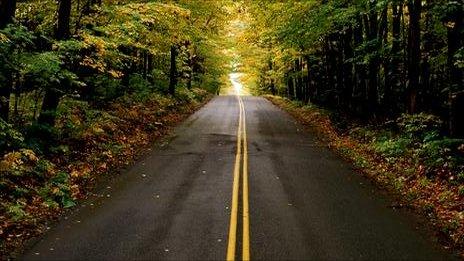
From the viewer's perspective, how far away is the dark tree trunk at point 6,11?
39.9 feet

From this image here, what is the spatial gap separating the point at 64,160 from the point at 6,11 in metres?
4.55

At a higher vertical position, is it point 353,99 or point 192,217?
point 353,99

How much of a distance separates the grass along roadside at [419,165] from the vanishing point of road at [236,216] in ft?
2.04

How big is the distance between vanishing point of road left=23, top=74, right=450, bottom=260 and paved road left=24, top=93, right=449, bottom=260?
2 cm

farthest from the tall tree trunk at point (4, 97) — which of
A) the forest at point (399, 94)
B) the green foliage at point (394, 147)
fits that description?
the green foliage at point (394, 147)

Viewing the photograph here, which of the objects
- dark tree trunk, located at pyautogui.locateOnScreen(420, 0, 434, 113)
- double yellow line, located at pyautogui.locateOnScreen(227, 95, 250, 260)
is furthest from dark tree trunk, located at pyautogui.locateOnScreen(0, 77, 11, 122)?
dark tree trunk, located at pyautogui.locateOnScreen(420, 0, 434, 113)

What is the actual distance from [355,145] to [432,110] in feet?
14.2

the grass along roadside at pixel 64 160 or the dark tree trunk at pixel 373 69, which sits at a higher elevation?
the dark tree trunk at pixel 373 69

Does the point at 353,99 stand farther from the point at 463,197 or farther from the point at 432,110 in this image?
the point at 463,197

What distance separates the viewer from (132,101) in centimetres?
2556

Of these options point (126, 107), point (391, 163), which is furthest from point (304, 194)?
point (126, 107)

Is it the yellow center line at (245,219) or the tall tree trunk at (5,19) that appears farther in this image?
the tall tree trunk at (5,19)

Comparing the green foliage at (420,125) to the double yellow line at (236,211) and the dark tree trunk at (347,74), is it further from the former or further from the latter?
the dark tree trunk at (347,74)

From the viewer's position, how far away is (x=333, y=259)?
8.20 metres
